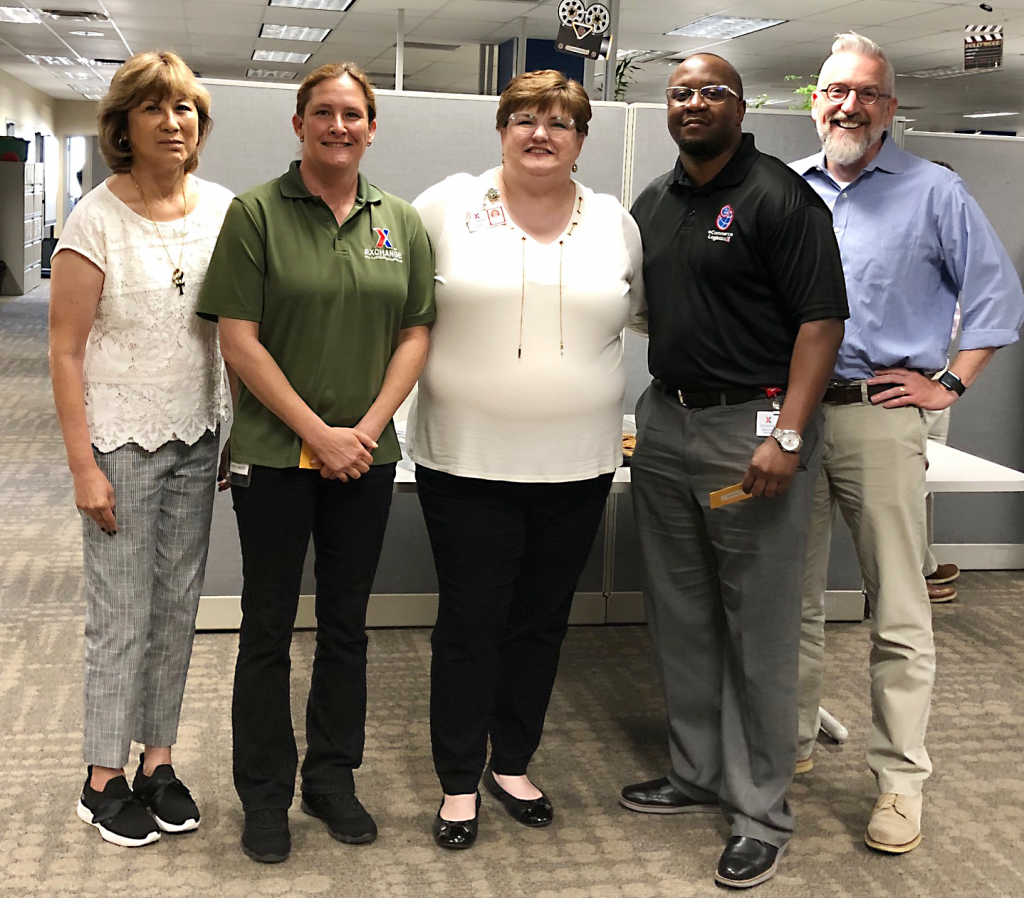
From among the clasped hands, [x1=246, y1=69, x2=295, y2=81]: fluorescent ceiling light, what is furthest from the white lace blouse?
[x1=246, y1=69, x2=295, y2=81]: fluorescent ceiling light

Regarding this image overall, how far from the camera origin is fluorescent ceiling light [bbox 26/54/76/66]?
14742 mm

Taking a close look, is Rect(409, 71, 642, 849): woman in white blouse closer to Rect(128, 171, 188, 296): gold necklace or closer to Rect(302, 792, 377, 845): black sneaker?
Rect(302, 792, 377, 845): black sneaker

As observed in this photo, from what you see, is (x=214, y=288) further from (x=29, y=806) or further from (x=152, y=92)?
(x=29, y=806)

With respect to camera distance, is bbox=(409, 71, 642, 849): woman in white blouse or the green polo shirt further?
bbox=(409, 71, 642, 849): woman in white blouse

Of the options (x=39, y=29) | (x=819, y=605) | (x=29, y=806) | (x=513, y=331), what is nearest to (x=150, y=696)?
(x=29, y=806)

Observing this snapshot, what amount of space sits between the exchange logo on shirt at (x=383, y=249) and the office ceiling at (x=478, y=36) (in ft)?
26.0

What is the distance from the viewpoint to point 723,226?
82.2 inches

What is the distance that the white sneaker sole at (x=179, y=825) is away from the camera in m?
2.28

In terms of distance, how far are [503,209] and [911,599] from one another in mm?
1155

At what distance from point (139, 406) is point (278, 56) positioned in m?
12.8

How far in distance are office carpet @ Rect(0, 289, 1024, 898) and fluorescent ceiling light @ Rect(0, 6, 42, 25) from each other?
29.9 ft

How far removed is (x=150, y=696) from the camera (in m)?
2.31

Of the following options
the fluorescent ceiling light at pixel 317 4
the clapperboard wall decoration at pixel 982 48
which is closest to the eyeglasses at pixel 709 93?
the clapperboard wall decoration at pixel 982 48

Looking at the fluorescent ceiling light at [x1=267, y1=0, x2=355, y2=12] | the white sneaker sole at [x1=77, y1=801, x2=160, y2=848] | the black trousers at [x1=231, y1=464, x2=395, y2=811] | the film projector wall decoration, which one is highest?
the fluorescent ceiling light at [x1=267, y1=0, x2=355, y2=12]
